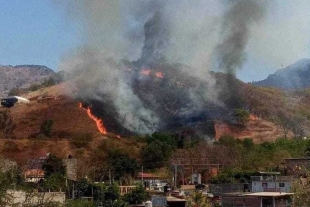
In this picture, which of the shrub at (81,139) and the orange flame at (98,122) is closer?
the shrub at (81,139)

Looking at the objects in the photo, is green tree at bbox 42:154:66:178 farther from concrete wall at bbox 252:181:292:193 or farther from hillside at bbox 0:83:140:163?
concrete wall at bbox 252:181:292:193

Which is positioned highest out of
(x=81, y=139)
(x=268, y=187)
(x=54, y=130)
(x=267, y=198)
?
(x=54, y=130)

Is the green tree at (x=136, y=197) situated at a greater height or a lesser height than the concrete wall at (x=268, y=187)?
lesser

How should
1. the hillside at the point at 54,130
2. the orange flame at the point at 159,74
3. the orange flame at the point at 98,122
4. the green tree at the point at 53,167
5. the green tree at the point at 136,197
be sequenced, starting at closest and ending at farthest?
the green tree at the point at 136,197 < the green tree at the point at 53,167 < the hillside at the point at 54,130 < the orange flame at the point at 98,122 < the orange flame at the point at 159,74

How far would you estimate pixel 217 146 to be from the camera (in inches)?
3132

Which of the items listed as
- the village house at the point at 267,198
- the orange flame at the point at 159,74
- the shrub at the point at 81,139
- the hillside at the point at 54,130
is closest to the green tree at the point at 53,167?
the hillside at the point at 54,130

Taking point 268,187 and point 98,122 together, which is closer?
point 268,187

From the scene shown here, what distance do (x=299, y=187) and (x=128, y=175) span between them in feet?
150

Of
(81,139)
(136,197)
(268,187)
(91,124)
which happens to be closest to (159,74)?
(91,124)

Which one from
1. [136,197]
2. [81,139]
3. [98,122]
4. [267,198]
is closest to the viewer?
[267,198]

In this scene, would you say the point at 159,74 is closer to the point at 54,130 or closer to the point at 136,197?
the point at 54,130

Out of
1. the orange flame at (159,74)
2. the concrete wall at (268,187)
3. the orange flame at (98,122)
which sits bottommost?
the concrete wall at (268,187)

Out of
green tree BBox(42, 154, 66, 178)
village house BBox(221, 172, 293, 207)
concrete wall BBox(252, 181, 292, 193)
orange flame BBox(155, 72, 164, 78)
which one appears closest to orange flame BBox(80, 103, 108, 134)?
orange flame BBox(155, 72, 164, 78)

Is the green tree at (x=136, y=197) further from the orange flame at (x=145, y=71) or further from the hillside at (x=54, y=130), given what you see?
the orange flame at (x=145, y=71)
